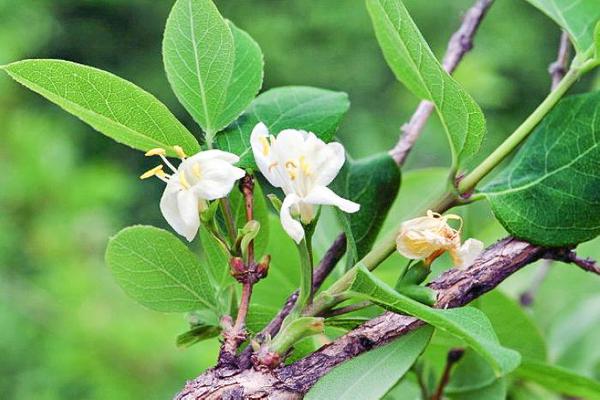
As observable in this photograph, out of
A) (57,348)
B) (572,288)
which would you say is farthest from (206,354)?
(572,288)

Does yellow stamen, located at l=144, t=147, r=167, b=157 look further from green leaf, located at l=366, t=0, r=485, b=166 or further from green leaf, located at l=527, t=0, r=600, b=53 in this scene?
green leaf, located at l=527, t=0, r=600, b=53

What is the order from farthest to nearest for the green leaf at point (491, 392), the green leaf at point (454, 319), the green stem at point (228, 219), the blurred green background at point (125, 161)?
the blurred green background at point (125, 161) < the green leaf at point (491, 392) < the green stem at point (228, 219) < the green leaf at point (454, 319)

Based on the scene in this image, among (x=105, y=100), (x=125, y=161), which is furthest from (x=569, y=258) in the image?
(x=125, y=161)

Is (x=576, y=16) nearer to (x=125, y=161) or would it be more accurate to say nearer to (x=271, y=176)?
(x=271, y=176)

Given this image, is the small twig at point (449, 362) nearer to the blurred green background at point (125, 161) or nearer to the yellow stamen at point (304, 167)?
the blurred green background at point (125, 161)

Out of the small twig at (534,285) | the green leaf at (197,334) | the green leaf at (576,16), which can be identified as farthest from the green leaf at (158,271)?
the small twig at (534,285)
